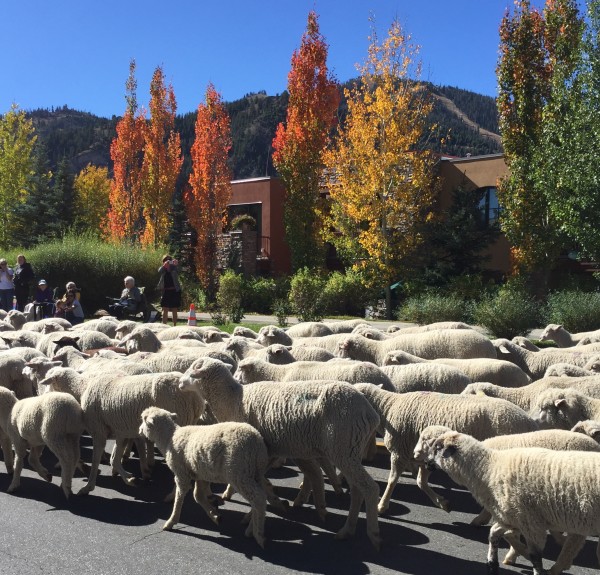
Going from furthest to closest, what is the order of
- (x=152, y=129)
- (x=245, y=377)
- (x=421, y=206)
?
1. (x=152, y=129)
2. (x=421, y=206)
3. (x=245, y=377)

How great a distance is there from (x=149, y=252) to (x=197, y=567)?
883 inches

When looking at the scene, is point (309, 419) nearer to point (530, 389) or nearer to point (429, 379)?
point (429, 379)

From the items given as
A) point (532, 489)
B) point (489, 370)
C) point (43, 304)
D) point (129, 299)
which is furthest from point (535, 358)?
point (43, 304)

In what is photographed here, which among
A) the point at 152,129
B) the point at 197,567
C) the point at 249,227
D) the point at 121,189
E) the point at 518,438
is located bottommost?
the point at 197,567

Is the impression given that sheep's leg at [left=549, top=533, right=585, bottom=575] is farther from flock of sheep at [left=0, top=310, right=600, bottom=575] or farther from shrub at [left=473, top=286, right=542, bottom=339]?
shrub at [left=473, top=286, right=542, bottom=339]

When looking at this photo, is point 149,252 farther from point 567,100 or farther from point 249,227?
point 567,100

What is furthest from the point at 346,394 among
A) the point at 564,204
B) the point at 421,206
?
the point at 421,206

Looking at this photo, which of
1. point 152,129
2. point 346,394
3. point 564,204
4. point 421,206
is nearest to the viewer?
point 346,394

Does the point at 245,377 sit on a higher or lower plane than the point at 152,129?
lower

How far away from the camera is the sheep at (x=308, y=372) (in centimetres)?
720

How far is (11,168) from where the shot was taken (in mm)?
44219

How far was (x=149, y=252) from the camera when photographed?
87.1 ft

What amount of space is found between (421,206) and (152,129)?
16412mm

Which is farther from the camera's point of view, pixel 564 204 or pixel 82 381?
pixel 564 204
